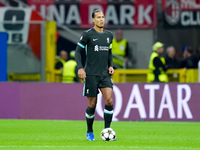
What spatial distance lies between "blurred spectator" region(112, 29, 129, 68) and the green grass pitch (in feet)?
15.8

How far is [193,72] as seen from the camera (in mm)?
19891

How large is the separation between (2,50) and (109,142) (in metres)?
8.68

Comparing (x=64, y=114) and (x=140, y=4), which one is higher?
(x=140, y=4)

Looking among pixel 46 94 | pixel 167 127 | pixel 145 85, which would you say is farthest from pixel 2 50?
pixel 167 127

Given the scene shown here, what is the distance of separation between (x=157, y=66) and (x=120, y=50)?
2.94 metres

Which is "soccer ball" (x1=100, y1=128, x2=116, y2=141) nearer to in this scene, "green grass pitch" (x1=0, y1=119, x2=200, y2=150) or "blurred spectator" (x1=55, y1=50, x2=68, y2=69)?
"green grass pitch" (x1=0, y1=119, x2=200, y2=150)

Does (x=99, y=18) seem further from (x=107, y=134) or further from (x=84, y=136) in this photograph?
(x=84, y=136)

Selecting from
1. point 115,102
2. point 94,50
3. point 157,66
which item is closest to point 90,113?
point 94,50

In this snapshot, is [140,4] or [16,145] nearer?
[16,145]

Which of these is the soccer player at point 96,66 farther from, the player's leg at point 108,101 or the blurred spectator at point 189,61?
the blurred spectator at point 189,61

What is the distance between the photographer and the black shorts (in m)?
11.6

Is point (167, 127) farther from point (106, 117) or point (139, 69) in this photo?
point (139, 69)

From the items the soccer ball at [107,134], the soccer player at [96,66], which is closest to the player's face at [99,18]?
the soccer player at [96,66]

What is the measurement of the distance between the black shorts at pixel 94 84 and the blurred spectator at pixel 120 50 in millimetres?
10059
